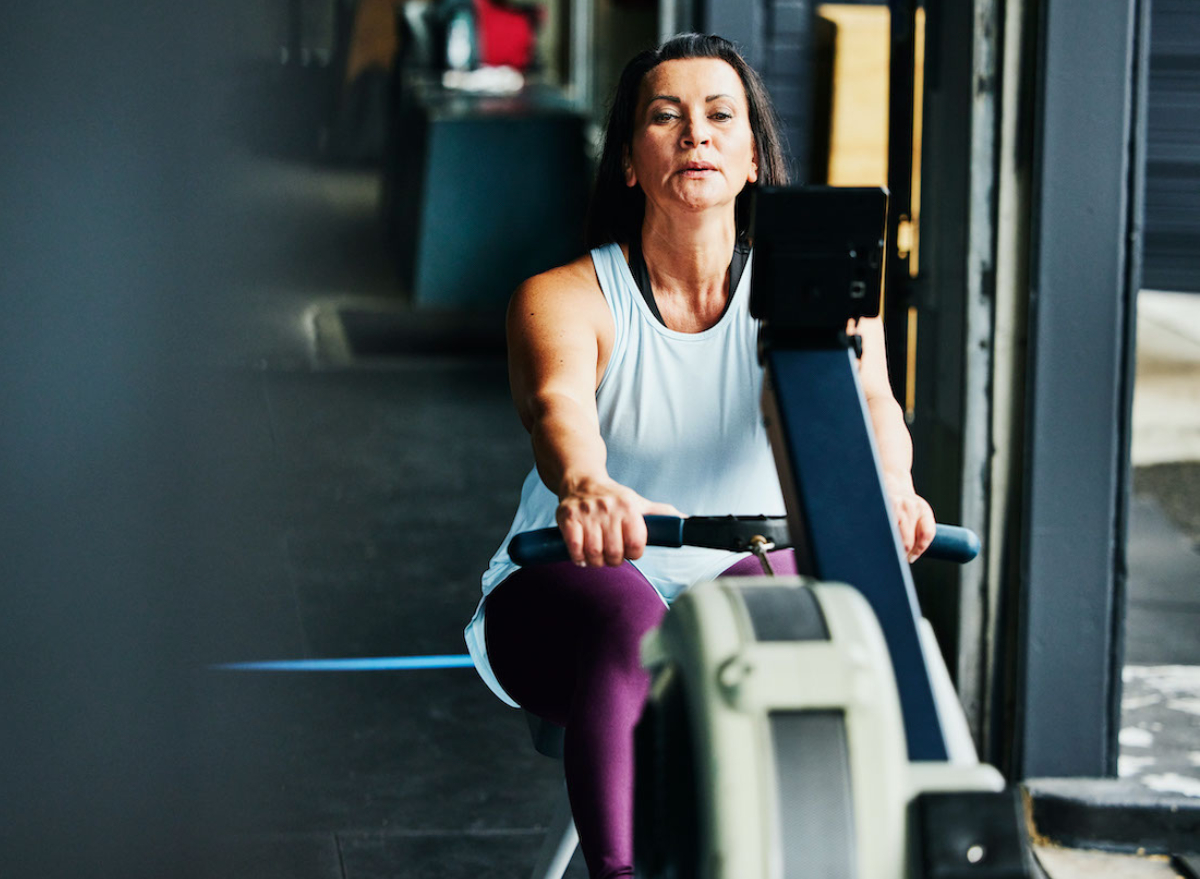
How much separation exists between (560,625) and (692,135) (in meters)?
0.54

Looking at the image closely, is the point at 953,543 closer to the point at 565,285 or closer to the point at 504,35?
the point at 565,285

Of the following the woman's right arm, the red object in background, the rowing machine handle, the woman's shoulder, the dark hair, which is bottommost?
the rowing machine handle

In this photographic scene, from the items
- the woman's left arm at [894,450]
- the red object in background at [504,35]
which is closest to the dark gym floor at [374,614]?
the woman's left arm at [894,450]

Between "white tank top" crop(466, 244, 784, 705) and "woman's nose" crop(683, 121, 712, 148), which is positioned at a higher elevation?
"woman's nose" crop(683, 121, 712, 148)

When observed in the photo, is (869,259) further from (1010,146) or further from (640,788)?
(1010,146)

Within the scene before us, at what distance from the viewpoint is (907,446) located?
5.40ft

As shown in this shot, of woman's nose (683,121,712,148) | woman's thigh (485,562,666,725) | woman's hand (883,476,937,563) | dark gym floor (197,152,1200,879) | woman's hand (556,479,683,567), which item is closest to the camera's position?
woman's hand (556,479,683,567)

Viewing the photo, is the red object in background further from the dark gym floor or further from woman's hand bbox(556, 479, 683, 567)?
woman's hand bbox(556, 479, 683, 567)

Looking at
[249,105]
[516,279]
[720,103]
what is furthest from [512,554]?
[249,105]

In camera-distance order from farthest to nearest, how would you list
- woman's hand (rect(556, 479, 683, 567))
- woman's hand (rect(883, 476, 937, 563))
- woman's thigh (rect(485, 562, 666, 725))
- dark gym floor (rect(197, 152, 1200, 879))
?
dark gym floor (rect(197, 152, 1200, 879))
woman's thigh (rect(485, 562, 666, 725))
woman's hand (rect(883, 476, 937, 563))
woman's hand (rect(556, 479, 683, 567))

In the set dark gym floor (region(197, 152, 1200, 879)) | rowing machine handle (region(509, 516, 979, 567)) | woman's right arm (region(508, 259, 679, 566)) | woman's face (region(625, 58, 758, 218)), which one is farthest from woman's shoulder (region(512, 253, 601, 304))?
dark gym floor (region(197, 152, 1200, 879))

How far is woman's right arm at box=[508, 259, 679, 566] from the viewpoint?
1.31 meters

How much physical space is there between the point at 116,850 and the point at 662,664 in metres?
1.49

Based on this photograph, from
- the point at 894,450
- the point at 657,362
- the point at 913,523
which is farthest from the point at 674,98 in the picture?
the point at 913,523
